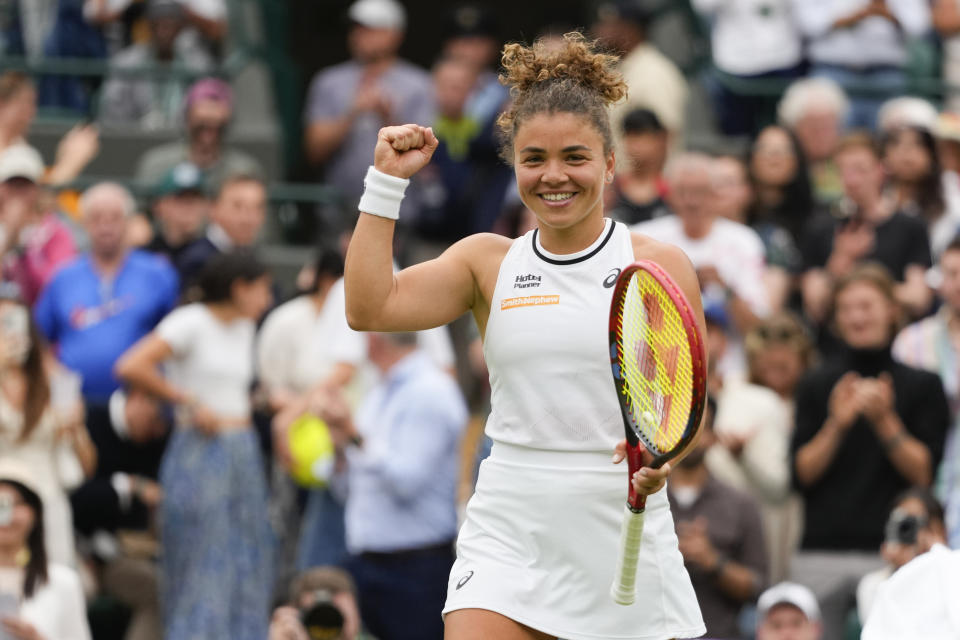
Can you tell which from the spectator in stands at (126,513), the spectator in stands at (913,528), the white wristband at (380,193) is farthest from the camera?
the spectator in stands at (126,513)

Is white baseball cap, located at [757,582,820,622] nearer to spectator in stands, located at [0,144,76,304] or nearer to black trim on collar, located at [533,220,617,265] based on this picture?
black trim on collar, located at [533,220,617,265]

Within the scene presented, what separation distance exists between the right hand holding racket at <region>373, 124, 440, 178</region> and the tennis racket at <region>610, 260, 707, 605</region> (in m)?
0.66

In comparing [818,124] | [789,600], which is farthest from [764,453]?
[818,124]

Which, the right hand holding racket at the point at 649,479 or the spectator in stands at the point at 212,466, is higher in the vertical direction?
the right hand holding racket at the point at 649,479

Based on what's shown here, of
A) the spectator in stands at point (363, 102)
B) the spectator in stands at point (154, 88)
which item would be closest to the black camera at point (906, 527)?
the spectator in stands at point (363, 102)

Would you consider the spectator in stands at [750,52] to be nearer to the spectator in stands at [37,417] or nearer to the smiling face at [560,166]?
the spectator in stands at [37,417]

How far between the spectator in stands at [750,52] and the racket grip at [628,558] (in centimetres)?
798

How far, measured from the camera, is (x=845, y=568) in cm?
843

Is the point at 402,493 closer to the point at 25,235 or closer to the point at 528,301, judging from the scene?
the point at 25,235

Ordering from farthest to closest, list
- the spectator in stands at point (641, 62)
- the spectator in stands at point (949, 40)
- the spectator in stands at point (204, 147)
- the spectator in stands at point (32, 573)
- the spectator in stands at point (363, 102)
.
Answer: the spectator in stands at point (949, 40) → the spectator in stands at point (641, 62) → the spectator in stands at point (363, 102) → the spectator in stands at point (204, 147) → the spectator in stands at point (32, 573)

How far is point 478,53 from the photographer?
483 inches

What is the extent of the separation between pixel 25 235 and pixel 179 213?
86 cm

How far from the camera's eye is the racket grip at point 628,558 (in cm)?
458

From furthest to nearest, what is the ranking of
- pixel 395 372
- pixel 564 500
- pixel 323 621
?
pixel 395 372 → pixel 323 621 → pixel 564 500
